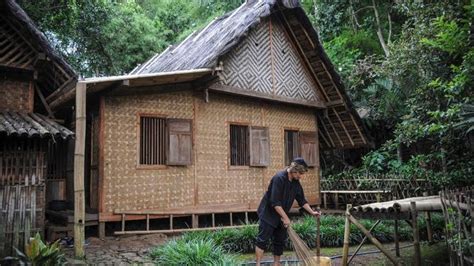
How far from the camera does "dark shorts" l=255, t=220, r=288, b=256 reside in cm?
566

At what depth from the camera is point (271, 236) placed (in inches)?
228

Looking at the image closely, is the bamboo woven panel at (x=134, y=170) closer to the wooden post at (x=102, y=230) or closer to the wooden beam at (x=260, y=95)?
the wooden post at (x=102, y=230)

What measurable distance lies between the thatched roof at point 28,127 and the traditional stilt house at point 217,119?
0.73 m

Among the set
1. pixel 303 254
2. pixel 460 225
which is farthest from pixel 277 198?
pixel 460 225

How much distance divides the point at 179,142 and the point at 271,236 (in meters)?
4.00

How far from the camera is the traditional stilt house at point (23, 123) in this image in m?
6.43

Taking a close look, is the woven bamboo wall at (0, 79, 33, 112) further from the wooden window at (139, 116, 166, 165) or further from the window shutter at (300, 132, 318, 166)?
the window shutter at (300, 132, 318, 166)

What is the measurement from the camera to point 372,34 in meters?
19.3

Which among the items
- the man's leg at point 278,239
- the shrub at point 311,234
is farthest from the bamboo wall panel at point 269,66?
the man's leg at point 278,239

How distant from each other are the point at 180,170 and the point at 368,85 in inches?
393

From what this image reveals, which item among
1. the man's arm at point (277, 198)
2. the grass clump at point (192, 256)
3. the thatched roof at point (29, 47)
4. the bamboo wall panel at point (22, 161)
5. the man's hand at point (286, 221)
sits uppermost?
the thatched roof at point (29, 47)

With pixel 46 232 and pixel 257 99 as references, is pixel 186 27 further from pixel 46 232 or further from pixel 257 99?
pixel 46 232

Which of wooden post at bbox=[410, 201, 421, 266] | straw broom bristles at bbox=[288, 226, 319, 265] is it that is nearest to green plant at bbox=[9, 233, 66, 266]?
straw broom bristles at bbox=[288, 226, 319, 265]

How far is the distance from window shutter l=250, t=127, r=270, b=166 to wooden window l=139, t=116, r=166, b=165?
2555 millimetres
